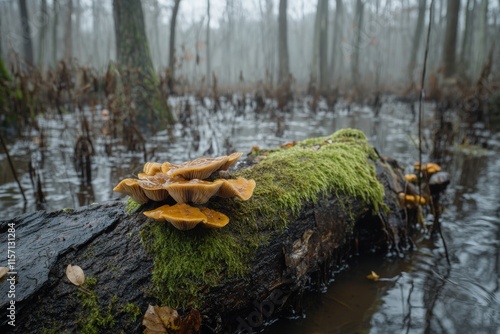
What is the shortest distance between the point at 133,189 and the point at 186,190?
0.30m

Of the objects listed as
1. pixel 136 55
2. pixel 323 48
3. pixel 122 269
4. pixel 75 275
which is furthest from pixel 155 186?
pixel 323 48

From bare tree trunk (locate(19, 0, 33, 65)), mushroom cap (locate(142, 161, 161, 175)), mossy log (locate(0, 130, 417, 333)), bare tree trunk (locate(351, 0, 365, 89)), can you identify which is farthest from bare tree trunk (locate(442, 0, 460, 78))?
bare tree trunk (locate(19, 0, 33, 65))

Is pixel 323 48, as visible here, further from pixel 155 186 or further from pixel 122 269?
pixel 122 269

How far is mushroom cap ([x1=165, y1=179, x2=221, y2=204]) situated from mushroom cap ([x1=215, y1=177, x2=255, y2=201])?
6cm

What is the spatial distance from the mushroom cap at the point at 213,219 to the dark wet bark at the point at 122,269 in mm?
341

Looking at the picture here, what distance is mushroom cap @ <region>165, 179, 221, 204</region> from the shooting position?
156cm

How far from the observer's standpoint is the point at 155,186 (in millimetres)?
1661

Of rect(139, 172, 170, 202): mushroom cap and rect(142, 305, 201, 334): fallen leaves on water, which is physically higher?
rect(139, 172, 170, 202): mushroom cap

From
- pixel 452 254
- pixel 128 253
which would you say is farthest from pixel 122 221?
pixel 452 254

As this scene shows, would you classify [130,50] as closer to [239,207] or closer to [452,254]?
[239,207]

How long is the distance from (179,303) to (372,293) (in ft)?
4.81

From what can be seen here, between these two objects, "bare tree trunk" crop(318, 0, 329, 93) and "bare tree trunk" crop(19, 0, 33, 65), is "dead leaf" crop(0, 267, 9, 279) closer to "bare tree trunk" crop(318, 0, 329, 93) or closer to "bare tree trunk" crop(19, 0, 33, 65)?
"bare tree trunk" crop(19, 0, 33, 65)

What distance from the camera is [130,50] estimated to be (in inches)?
290

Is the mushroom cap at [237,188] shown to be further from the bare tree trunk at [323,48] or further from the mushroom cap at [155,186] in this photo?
the bare tree trunk at [323,48]
